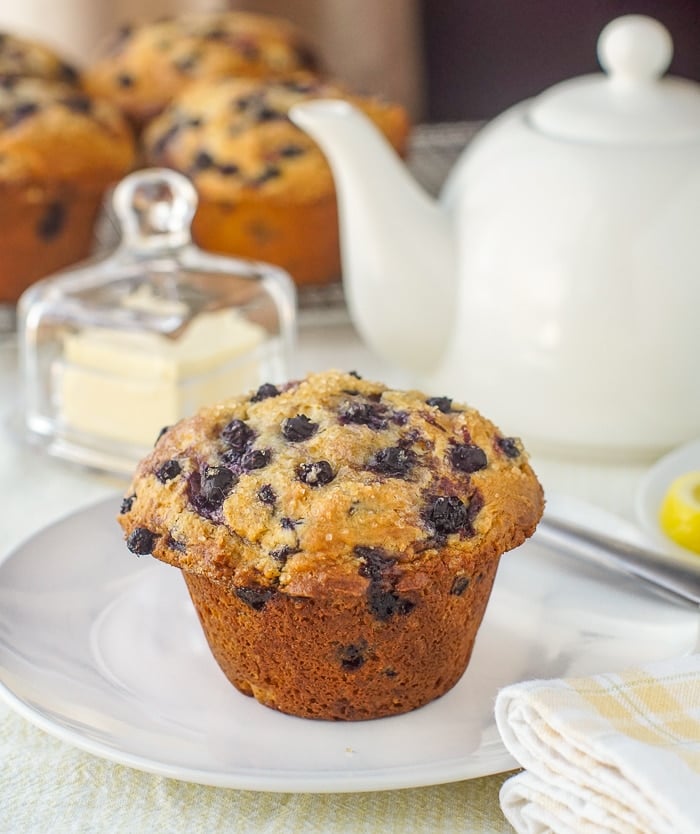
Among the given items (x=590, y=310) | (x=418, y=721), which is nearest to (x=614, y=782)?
(x=418, y=721)

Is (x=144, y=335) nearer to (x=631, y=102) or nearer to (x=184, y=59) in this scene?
(x=631, y=102)

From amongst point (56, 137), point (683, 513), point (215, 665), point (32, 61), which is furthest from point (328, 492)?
point (32, 61)

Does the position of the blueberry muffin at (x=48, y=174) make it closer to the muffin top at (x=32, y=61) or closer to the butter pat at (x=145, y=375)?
the muffin top at (x=32, y=61)

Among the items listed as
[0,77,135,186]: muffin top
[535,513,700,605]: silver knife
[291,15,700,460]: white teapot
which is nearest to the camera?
[535,513,700,605]: silver knife

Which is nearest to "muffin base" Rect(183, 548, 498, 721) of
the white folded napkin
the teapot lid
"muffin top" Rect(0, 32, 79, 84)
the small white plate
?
the white folded napkin

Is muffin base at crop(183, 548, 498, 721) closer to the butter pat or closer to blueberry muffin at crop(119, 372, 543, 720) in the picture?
blueberry muffin at crop(119, 372, 543, 720)

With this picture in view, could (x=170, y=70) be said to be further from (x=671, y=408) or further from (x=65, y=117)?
(x=671, y=408)
